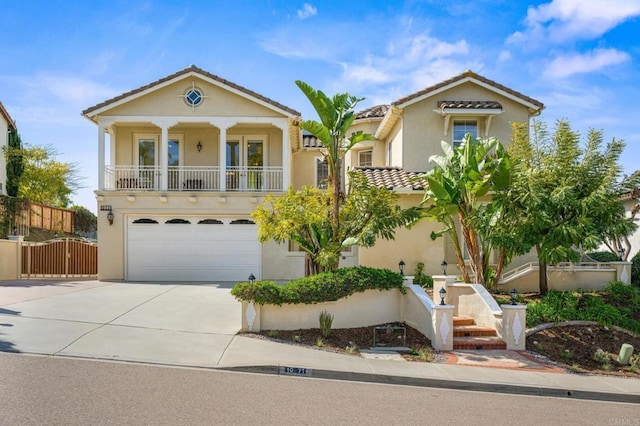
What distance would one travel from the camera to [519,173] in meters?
12.3

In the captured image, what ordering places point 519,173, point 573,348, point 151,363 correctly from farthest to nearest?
1. point 519,173
2. point 573,348
3. point 151,363

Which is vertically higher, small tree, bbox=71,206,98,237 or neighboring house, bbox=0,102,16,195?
neighboring house, bbox=0,102,16,195

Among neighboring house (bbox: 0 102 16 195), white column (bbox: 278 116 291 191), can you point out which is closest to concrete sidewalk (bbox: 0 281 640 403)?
white column (bbox: 278 116 291 191)

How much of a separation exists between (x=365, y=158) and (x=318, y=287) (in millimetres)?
13391

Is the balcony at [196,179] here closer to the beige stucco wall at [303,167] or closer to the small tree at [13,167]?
the beige stucco wall at [303,167]

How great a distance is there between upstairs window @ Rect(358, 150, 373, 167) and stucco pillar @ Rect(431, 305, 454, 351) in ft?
43.5

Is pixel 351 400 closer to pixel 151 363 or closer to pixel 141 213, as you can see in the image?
pixel 151 363

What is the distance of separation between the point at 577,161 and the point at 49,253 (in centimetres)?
1898

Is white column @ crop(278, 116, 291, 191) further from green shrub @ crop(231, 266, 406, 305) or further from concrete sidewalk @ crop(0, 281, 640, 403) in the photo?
green shrub @ crop(231, 266, 406, 305)

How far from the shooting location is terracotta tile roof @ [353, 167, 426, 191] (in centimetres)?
1573

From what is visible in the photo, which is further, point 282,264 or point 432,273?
point 282,264

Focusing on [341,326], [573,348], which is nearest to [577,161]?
[573,348]

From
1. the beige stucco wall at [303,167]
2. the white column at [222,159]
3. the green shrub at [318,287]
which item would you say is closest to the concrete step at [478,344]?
the green shrub at [318,287]

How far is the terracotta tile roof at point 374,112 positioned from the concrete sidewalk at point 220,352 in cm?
1288
